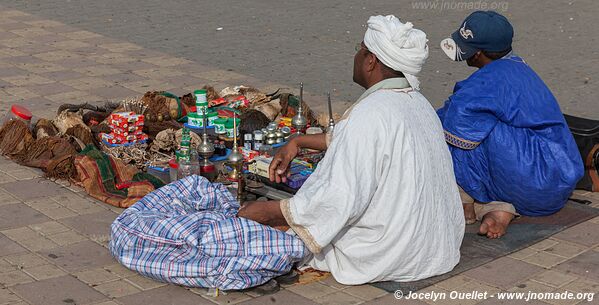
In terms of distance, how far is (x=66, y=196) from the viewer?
5.61m

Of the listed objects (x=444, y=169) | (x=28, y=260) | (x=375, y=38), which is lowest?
(x=28, y=260)

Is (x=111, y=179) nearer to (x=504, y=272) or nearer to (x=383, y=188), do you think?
(x=383, y=188)

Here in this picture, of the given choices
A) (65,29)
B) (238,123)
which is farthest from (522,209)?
(65,29)

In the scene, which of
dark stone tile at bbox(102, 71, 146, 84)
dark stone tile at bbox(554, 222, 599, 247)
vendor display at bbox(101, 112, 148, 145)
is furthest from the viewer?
dark stone tile at bbox(102, 71, 146, 84)

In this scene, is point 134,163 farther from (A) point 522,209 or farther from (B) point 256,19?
(B) point 256,19

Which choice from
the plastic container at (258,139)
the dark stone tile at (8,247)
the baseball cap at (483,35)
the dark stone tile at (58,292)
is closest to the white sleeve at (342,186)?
the dark stone tile at (58,292)

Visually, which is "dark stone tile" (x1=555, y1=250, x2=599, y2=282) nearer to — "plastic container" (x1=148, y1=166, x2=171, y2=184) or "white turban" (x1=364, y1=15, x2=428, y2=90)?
"white turban" (x1=364, y1=15, x2=428, y2=90)

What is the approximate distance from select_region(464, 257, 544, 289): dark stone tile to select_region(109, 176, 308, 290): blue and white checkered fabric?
85 centimetres

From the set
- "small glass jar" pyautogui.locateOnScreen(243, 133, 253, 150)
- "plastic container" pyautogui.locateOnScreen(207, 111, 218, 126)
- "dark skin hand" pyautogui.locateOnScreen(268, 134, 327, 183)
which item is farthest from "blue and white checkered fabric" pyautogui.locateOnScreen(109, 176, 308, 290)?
"plastic container" pyautogui.locateOnScreen(207, 111, 218, 126)

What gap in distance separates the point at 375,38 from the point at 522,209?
1.50 m

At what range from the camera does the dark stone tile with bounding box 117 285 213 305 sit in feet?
14.1

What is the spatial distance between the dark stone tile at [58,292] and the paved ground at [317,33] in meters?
3.72

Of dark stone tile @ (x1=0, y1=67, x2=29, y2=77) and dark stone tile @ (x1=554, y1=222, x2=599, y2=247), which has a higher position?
dark stone tile @ (x1=0, y1=67, x2=29, y2=77)

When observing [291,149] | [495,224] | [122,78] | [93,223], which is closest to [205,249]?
[291,149]
